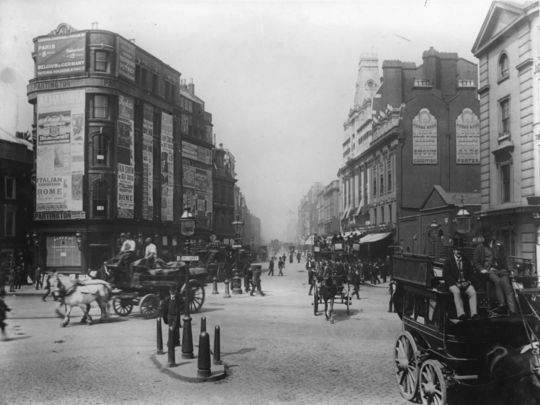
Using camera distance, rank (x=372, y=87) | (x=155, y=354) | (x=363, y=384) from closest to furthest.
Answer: (x=363, y=384) → (x=155, y=354) → (x=372, y=87)

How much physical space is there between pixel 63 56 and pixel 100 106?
4.00 meters

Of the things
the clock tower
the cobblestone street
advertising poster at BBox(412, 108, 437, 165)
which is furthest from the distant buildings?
the clock tower

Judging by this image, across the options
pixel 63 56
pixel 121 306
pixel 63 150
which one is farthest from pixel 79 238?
pixel 121 306

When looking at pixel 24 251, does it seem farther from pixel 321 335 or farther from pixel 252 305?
pixel 321 335

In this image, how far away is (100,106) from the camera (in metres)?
34.3

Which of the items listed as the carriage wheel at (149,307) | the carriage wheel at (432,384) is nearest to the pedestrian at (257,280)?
the carriage wheel at (149,307)

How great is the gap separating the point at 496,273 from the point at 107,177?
31.2 metres

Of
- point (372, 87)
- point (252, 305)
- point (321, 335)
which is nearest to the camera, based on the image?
point (321, 335)

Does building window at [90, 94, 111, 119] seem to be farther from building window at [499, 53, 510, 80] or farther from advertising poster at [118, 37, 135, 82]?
building window at [499, 53, 510, 80]

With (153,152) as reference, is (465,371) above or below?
below

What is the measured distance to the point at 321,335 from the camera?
12.8 m

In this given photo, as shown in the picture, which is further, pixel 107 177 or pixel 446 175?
pixel 446 175

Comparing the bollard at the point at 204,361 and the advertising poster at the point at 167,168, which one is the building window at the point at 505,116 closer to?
the bollard at the point at 204,361

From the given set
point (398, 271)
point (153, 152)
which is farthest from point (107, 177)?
point (398, 271)
